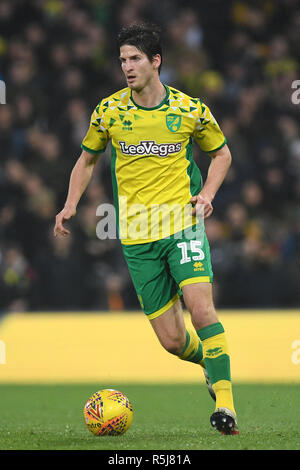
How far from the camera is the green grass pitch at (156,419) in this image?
17.8 feet

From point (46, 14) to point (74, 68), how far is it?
1089mm

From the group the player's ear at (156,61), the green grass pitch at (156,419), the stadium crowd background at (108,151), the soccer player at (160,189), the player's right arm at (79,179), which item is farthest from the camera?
the stadium crowd background at (108,151)

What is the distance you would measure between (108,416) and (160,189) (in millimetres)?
1529

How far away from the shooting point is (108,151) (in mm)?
12930

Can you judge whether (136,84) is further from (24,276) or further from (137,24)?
(24,276)

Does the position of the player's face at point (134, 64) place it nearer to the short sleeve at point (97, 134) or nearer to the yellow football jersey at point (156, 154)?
the yellow football jersey at point (156, 154)

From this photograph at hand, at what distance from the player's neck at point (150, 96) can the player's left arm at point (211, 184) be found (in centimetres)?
53

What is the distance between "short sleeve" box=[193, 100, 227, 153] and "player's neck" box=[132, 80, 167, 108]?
283mm

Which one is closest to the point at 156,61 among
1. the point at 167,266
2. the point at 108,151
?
the point at 167,266

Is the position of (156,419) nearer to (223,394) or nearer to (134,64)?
(223,394)

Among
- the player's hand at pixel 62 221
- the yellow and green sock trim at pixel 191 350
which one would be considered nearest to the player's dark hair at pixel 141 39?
the player's hand at pixel 62 221

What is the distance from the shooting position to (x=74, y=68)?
46.9ft

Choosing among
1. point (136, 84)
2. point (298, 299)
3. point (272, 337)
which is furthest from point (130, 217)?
point (298, 299)

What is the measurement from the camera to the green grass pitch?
5.42 m
